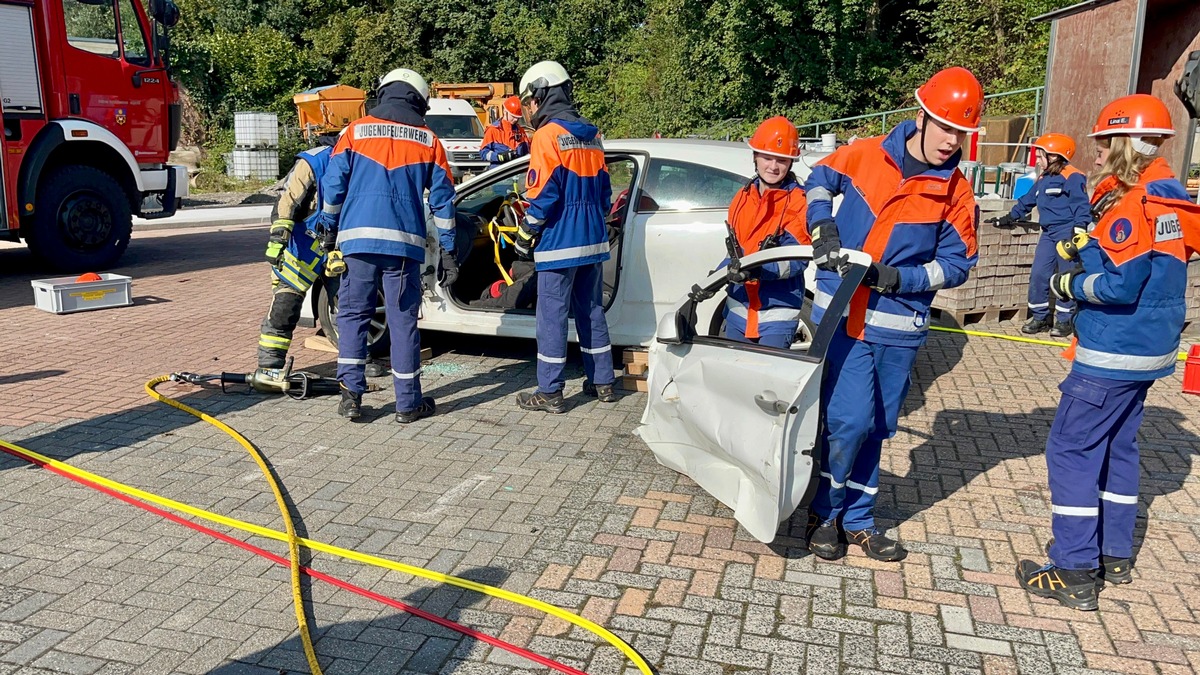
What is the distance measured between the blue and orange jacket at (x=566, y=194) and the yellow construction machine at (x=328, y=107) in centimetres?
2018

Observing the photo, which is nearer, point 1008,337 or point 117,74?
point 1008,337

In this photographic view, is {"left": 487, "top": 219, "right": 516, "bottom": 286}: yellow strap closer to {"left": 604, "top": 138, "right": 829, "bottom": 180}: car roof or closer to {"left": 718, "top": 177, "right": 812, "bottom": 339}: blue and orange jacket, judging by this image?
{"left": 604, "top": 138, "right": 829, "bottom": 180}: car roof

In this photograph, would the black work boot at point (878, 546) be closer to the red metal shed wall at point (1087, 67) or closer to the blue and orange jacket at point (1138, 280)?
the blue and orange jacket at point (1138, 280)

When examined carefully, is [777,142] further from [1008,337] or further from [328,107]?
[328,107]

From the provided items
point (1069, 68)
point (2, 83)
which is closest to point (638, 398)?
point (1069, 68)

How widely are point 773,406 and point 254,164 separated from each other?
23076 millimetres

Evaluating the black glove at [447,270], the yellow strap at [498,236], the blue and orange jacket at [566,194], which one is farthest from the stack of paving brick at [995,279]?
the black glove at [447,270]

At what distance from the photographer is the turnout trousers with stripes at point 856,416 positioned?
3.64 meters

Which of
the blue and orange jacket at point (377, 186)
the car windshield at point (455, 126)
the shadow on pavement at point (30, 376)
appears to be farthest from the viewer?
the car windshield at point (455, 126)

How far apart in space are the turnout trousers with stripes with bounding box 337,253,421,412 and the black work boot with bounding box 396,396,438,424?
3cm

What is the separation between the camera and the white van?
1906cm

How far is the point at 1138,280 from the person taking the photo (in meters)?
3.28

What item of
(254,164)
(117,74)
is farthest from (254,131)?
(117,74)

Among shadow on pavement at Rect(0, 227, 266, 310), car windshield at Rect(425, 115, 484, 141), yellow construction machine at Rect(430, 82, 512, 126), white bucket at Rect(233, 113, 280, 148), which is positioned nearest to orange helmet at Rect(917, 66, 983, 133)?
shadow on pavement at Rect(0, 227, 266, 310)
